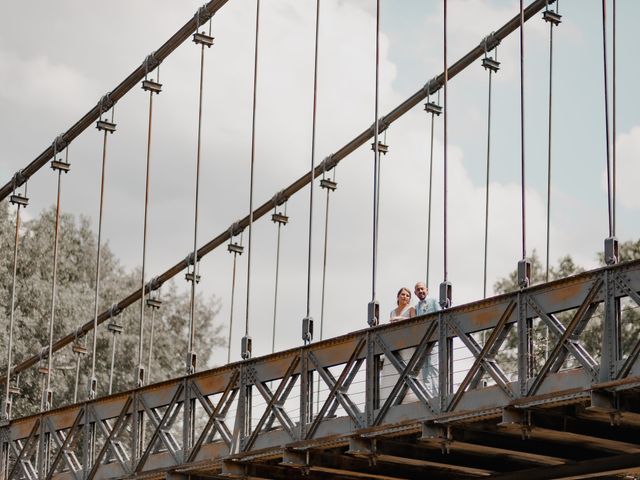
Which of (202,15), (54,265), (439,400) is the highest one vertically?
(202,15)

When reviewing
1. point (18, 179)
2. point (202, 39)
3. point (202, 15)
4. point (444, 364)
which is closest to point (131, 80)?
point (202, 15)

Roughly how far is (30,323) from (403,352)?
36.0 meters

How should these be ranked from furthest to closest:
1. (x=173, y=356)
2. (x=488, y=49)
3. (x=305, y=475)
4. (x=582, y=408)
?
(x=173, y=356) → (x=488, y=49) → (x=305, y=475) → (x=582, y=408)

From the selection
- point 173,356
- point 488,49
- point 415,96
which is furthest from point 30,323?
point 488,49

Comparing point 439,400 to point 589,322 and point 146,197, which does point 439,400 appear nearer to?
point 146,197

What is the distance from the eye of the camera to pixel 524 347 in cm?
2020

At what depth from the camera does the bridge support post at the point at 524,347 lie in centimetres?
2023

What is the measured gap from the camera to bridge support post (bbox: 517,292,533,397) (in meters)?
20.2

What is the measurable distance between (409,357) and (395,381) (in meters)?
0.50

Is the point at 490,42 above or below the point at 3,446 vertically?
above

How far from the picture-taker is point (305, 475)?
2659cm

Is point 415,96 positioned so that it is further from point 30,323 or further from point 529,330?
point 30,323

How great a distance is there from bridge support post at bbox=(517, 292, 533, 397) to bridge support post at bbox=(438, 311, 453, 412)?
1257 mm

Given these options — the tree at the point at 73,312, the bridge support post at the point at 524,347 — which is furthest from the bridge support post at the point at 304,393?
the tree at the point at 73,312
